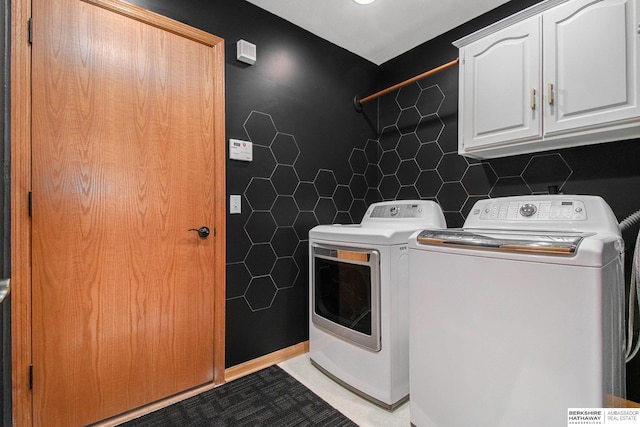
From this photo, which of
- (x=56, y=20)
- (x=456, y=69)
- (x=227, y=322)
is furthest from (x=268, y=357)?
(x=456, y=69)

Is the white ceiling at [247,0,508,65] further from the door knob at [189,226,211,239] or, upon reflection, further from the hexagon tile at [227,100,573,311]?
the door knob at [189,226,211,239]

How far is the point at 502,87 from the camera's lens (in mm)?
1694

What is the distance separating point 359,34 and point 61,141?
2.03 metres

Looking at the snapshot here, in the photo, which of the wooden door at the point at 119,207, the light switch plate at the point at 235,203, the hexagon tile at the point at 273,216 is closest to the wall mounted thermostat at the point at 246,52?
the wooden door at the point at 119,207

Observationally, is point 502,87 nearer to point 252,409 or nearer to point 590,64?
point 590,64

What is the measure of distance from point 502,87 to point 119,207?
2133mm

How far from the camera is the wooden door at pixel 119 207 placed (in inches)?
53.1

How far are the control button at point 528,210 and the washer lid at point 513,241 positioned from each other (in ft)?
1.23

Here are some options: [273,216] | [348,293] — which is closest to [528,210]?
[348,293]

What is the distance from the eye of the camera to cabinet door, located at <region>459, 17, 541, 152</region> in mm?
1581

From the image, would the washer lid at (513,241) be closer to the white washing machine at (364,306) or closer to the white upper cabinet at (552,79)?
the white washing machine at (364,306)

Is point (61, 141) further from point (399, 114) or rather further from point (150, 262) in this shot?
point (399, 114)

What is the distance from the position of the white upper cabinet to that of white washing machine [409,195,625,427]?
1.22 ft

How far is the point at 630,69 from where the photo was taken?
4.25 feet
